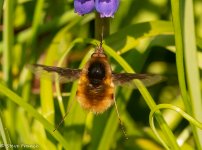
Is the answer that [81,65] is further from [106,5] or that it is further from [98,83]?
[106,5]

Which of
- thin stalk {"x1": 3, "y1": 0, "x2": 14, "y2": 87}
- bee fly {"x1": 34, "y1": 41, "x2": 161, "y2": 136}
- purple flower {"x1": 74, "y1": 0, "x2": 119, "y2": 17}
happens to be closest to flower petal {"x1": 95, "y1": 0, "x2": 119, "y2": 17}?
purple flower {"x1": 74, "y1": 0, "x2": 119, "y2": 17}

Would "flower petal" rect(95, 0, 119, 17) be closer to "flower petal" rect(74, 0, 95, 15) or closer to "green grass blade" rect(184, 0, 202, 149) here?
"flower petal" rect(74, 0, 95, 15)

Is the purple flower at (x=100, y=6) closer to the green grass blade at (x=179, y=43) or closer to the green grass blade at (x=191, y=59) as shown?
the green grass blade at (x=179, y=43)

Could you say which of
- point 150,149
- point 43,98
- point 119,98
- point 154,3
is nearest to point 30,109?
point 43,98

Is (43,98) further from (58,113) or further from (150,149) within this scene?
(150,149)

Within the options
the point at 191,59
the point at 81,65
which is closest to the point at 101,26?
the point at 81,65

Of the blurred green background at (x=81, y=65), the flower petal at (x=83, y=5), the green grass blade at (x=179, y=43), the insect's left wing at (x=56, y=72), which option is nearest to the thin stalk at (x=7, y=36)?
the blurred green background at (x=81, y=65)

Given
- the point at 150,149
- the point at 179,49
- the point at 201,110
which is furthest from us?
the point at 150,149
